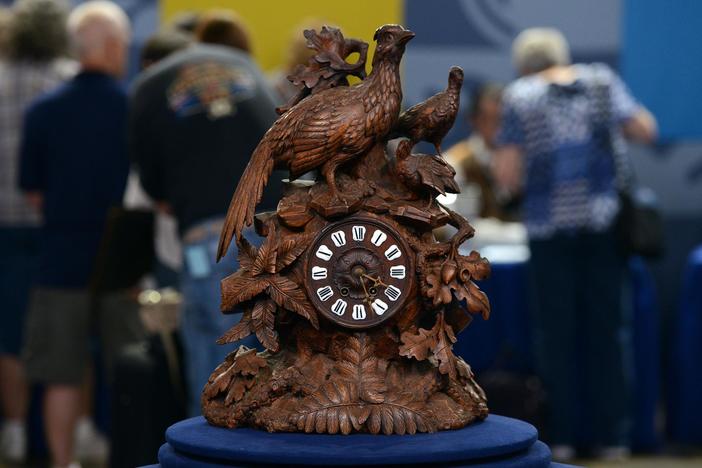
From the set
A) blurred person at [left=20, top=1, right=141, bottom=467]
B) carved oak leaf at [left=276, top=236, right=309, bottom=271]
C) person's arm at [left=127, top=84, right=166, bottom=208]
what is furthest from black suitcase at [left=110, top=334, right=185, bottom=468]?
carved oak leaf at [left=276, top=236, right=309, bottom=271]

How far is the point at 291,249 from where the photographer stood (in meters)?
3.09

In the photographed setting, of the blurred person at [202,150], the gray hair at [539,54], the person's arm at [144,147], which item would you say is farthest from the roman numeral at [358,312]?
the gray hair at [539,54]

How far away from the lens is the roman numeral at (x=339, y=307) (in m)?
3.07

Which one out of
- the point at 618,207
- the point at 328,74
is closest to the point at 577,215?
the point at 618,207

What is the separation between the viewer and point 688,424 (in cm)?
733

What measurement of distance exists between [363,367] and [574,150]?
11.6ft

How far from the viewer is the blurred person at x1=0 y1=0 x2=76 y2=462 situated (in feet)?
22.0

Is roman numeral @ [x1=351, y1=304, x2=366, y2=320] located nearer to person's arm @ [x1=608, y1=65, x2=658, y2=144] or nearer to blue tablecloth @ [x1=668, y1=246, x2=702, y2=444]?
person's arm @ [x1=608, y1=65, x2=658, y2=144]

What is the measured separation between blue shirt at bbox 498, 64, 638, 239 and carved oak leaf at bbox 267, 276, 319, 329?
11.5ft

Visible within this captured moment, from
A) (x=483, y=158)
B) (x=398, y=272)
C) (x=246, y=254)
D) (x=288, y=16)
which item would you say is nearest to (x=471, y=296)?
(x=398, y=272)

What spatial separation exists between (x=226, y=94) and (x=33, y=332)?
182 centimetres

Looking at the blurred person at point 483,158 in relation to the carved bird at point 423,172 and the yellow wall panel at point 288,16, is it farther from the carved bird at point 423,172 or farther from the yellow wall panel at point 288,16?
the carved bird at point 423,172

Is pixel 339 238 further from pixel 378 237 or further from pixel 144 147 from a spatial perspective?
pixel 144 147

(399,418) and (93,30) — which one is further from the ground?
(93,30)
